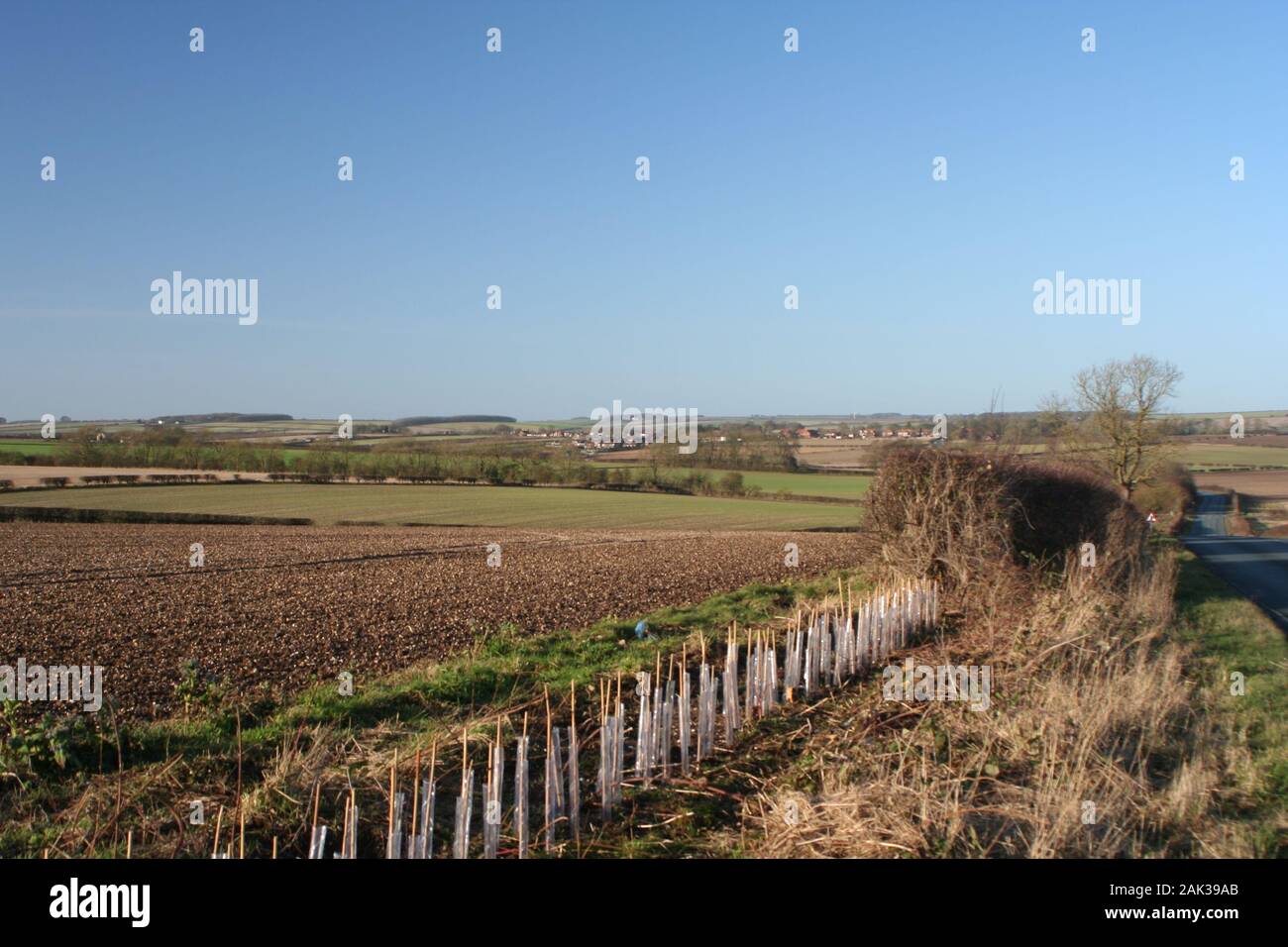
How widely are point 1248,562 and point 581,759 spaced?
26.5 metres

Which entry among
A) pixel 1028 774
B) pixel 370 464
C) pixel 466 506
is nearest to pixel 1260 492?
pixel 466 506

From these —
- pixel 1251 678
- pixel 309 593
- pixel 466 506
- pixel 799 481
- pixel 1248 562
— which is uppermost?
pixel 799 481

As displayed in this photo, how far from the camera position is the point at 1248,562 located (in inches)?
1015

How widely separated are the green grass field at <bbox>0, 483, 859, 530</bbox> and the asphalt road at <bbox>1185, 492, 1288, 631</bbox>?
13906 mm

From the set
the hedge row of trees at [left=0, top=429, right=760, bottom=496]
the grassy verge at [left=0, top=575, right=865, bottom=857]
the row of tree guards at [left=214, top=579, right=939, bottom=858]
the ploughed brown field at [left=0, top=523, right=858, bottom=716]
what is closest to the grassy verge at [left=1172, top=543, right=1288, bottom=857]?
the row of tree guards at [left=214, top=579, right=939, bottom=858]

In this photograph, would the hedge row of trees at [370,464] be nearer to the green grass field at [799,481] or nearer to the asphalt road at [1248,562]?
the green grass field at [799,481]

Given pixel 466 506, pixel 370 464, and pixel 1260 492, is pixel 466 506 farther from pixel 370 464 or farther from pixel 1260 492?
pixel 1260 492

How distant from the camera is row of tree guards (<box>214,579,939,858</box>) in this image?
475 cm

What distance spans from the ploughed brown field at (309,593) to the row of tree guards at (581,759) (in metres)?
4.47

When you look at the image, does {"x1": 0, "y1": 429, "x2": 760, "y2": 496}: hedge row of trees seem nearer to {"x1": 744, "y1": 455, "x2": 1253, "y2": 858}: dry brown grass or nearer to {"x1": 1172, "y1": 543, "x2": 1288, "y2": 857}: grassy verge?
{"x1": 1172, "y1": 543, "x2": 1288, "y2": 857}: grassy verge

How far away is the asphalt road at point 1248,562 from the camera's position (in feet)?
60.7
